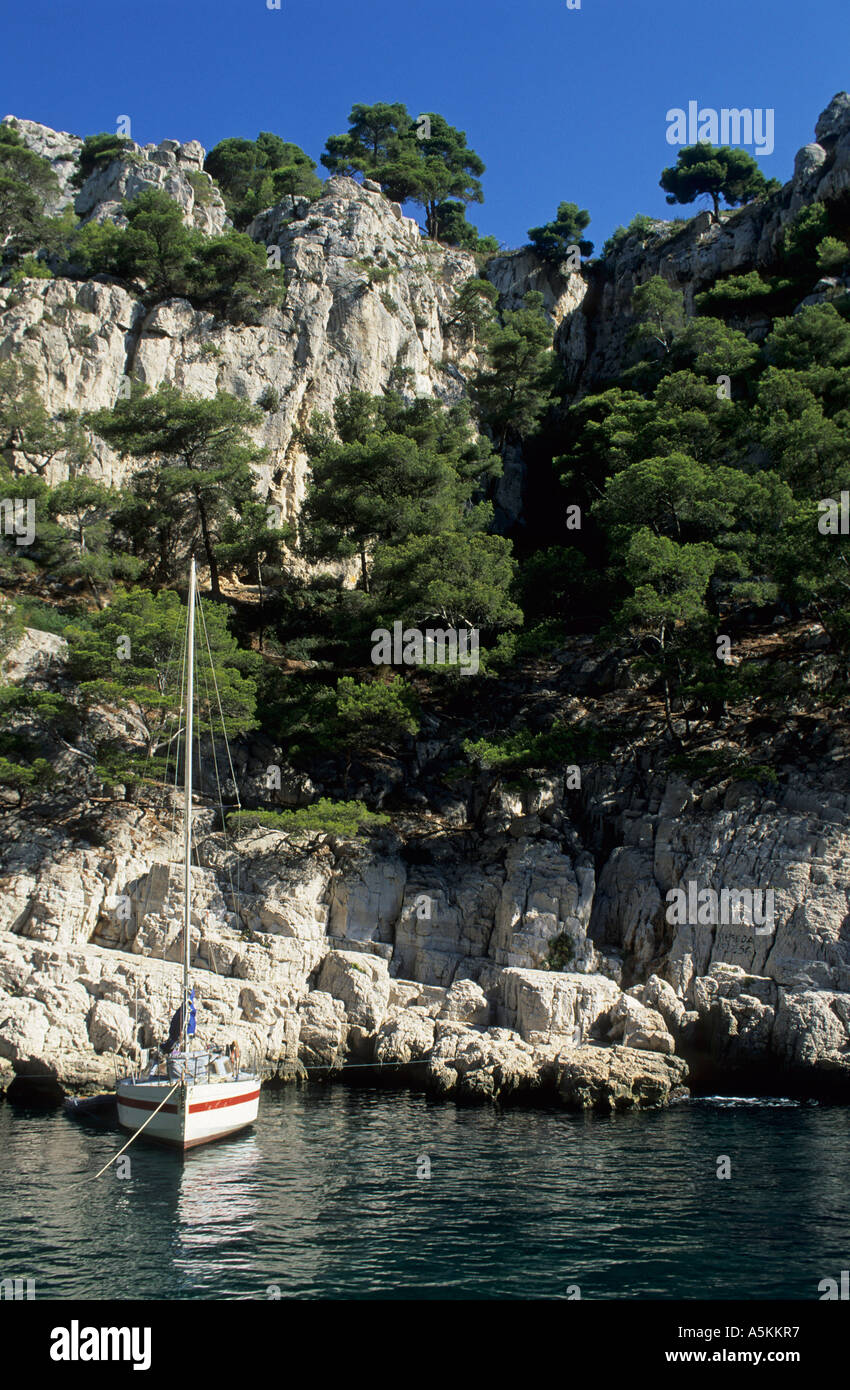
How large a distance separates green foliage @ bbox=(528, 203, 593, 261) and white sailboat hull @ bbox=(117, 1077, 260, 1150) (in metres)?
65.0

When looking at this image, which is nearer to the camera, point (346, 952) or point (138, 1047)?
point (138, 1047)

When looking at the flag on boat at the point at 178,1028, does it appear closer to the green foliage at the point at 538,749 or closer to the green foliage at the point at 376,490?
the green foliage at the point at 538,749

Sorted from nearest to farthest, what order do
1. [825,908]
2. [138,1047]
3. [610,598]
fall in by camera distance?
[138,1047] < [825,908] < [610,598]

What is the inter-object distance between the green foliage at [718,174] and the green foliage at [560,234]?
29.4ft

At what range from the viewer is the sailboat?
68.1 feet

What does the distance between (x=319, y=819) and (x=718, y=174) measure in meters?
65.1

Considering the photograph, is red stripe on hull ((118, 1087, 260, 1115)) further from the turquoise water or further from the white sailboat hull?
the turquoise water

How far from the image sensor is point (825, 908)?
27.2 m

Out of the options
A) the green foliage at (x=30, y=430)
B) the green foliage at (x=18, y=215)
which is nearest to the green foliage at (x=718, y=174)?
the green foliage at (x=18, y=215)

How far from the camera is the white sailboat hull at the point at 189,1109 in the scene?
68.0ft

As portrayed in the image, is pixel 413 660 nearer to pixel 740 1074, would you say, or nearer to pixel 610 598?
pixel 610 598
